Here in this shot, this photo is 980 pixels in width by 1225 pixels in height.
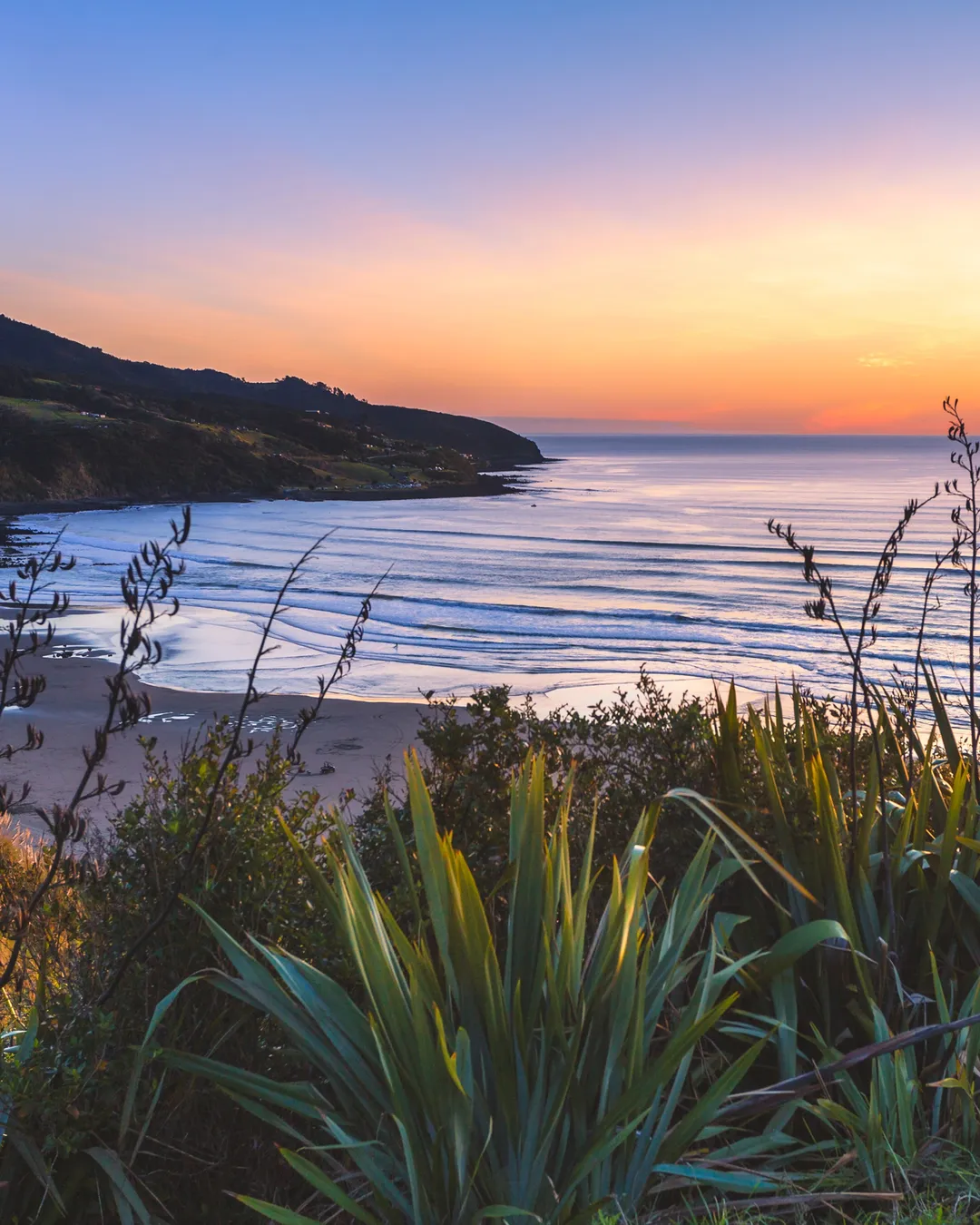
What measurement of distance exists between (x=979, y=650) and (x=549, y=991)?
15.3 meters

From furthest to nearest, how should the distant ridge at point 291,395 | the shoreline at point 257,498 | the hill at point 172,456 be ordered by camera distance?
1. the distant ridge at point 291,395
2. the hill at point 172,456
3. the shoreline at point 257,498

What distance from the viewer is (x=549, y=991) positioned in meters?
2.04

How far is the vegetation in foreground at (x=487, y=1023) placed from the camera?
200cm

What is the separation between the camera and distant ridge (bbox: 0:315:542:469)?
13538cm

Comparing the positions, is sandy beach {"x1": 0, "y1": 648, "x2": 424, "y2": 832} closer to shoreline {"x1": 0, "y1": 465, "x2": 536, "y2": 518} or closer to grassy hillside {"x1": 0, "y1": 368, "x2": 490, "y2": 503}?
shoreline {"x1": 0, "y1": 465, "x2": 536, "y2": 518}

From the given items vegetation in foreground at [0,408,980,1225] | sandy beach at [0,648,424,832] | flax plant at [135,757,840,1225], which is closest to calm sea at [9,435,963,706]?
sandy beach at [0,648,424,832]

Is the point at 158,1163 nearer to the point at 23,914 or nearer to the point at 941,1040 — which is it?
the point at 23,914

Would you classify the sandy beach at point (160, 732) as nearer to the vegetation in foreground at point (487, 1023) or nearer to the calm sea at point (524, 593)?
the calm sea at point (524, 593)

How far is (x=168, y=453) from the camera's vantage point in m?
63.0

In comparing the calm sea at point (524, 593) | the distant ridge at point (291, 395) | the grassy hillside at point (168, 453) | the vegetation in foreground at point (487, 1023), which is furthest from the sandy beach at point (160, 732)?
the distant ridge at point (291, 395)

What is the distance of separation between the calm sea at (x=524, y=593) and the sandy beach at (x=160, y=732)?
90 cm

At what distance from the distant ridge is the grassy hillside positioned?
4316cm

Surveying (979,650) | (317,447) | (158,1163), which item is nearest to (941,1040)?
(158,1163)

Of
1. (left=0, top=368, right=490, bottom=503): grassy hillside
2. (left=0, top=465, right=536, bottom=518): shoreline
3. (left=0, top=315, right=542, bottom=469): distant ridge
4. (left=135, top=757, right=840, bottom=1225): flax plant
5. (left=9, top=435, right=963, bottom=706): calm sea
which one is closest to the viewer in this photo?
(left=135, top=757, right=840, bottom=1225): flax plant
